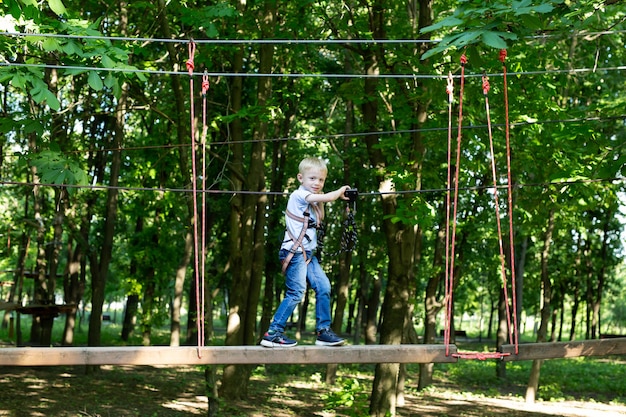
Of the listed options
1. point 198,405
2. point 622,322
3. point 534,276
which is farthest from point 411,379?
point 622,322

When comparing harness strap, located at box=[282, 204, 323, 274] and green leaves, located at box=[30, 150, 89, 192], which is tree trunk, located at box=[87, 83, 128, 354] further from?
harness strap, located at box=[282, 204, 323, 274]

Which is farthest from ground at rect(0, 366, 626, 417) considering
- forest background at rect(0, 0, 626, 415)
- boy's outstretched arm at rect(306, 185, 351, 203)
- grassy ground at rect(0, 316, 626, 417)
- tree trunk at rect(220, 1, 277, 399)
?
boy's outstretched arm at rect(306, 185, 351, 203)

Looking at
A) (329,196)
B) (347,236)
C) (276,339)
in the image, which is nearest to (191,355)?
(276,339)

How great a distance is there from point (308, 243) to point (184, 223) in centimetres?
1411

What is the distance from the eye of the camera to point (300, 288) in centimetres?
584

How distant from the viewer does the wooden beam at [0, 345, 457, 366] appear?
5168mm

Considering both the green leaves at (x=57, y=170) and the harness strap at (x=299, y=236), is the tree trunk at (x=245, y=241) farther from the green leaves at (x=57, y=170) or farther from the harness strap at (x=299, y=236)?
the harness strap at (x=299, y=236)

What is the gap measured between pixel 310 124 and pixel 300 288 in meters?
13.7

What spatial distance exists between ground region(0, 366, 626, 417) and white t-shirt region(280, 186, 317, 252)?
5.60 meters

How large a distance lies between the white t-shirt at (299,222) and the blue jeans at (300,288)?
0.07 metres

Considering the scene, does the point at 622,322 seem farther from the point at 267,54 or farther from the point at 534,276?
the point at 267,54

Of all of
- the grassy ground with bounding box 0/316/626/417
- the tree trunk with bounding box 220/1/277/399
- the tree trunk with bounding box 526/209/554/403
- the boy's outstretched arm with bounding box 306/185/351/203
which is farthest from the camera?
the tree trunk with bounding box 526/209/554/403

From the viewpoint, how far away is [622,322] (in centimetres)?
5012

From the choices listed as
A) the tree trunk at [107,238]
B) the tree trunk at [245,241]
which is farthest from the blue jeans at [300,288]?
the tree trunk at [107,238]
